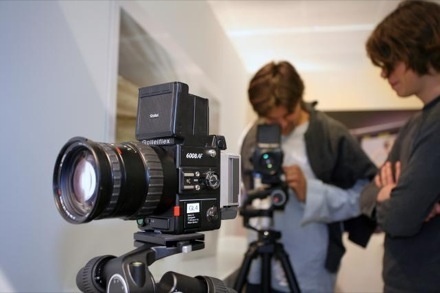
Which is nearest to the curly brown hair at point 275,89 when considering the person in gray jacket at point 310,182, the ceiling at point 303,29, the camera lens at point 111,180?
the person in gray jacket at point 310,182

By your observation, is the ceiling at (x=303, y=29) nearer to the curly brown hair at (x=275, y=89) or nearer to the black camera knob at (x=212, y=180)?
the curly brown hair at (x=275, y=89)

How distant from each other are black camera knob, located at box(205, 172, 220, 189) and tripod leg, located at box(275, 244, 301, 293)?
633 mm

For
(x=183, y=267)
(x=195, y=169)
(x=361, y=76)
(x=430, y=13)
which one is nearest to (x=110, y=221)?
(x=183, y=267)

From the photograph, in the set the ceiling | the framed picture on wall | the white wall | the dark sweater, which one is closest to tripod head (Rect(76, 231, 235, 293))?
the white wall

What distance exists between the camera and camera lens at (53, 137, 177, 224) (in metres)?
0.58

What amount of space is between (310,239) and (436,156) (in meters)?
0.55

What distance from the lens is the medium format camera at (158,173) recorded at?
596 mm

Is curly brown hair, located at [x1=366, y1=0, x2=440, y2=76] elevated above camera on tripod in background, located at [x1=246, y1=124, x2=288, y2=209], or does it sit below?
above

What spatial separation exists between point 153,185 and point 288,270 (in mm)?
754

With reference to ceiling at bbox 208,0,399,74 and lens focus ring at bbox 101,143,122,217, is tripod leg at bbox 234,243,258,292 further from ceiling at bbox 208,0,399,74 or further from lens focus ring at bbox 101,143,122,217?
ceiling at bbox 208,0,399,74

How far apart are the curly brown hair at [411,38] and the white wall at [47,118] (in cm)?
74

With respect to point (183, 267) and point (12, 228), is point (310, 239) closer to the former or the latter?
point (183, 267)

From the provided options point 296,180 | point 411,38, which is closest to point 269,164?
point 296,180

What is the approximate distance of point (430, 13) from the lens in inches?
44.6
